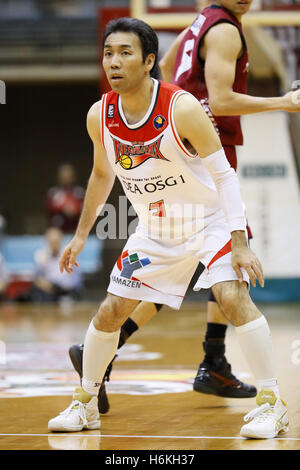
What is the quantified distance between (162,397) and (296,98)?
1.67 m

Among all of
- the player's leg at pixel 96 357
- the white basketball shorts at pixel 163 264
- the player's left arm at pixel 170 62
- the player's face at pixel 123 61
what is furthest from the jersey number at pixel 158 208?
the player's left arm at pixel 170 62

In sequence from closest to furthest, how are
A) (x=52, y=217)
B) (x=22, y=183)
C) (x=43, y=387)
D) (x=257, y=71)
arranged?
(x=43, y=387)
(x=257, y=71)
(x=52, y=217)
(x=22, y=183)

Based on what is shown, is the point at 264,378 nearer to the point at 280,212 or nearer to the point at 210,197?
the point at 210,197

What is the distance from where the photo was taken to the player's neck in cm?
340

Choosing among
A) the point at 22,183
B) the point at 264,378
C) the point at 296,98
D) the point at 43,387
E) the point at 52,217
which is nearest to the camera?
the point at 264,378

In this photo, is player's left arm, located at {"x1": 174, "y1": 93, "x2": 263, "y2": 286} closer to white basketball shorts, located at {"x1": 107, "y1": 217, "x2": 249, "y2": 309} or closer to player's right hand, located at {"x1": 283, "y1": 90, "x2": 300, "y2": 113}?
white basketball shorts, located at {"x1": 107, "y1": 217, "x2": 249, "y2": 309}

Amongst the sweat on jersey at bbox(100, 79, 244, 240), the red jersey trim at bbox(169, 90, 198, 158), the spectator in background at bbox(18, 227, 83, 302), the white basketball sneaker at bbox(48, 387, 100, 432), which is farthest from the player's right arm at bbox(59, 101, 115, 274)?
the spectator in background at bbox(18, 227, 83, 302)

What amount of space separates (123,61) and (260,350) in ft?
3.92

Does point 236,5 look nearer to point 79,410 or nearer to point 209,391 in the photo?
point 209,391

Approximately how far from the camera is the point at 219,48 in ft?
12.9

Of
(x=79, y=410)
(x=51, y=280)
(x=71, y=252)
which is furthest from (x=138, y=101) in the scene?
(x=51, y=280)

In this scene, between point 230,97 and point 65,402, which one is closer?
point 230,97

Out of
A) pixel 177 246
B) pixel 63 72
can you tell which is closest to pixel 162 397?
pixel 177 246

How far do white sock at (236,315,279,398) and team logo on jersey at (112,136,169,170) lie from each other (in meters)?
0.73
